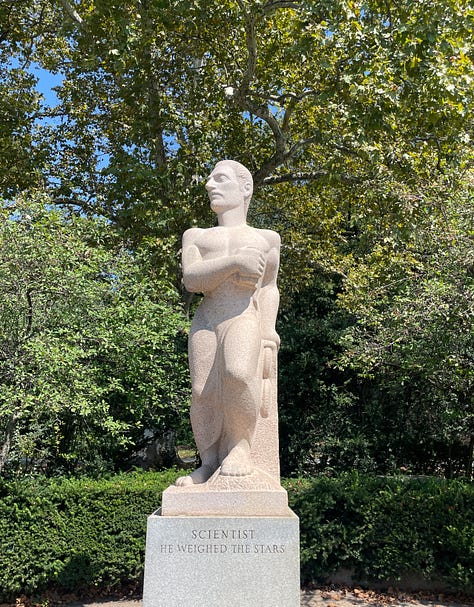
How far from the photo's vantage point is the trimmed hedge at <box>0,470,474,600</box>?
678cm

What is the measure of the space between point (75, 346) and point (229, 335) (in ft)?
11.3

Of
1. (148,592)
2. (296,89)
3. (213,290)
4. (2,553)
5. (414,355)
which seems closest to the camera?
(148,592)

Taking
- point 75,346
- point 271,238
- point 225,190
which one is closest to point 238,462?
point 271,238

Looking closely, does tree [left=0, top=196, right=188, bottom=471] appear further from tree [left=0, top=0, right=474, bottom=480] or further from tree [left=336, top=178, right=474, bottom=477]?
tree [left=336, top=178, right=474, bottom=477]

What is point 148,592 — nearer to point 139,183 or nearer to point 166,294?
point 166,294

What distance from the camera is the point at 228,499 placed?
384 cm

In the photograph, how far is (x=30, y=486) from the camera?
709cm

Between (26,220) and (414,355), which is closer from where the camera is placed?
(26,220)

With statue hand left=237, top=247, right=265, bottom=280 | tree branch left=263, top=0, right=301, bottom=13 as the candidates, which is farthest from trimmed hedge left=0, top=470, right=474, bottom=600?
tree branch left=263, top=0, right=301, bottom=13

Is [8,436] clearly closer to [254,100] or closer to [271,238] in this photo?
[271,238]

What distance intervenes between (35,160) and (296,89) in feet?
18.0

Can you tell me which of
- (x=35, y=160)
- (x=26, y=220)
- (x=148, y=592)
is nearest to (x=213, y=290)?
(x=148, y=592)

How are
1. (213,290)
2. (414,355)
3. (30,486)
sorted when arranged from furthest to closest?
(414,355), (30,486), (213,290)

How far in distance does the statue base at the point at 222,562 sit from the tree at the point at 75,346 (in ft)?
10.1
